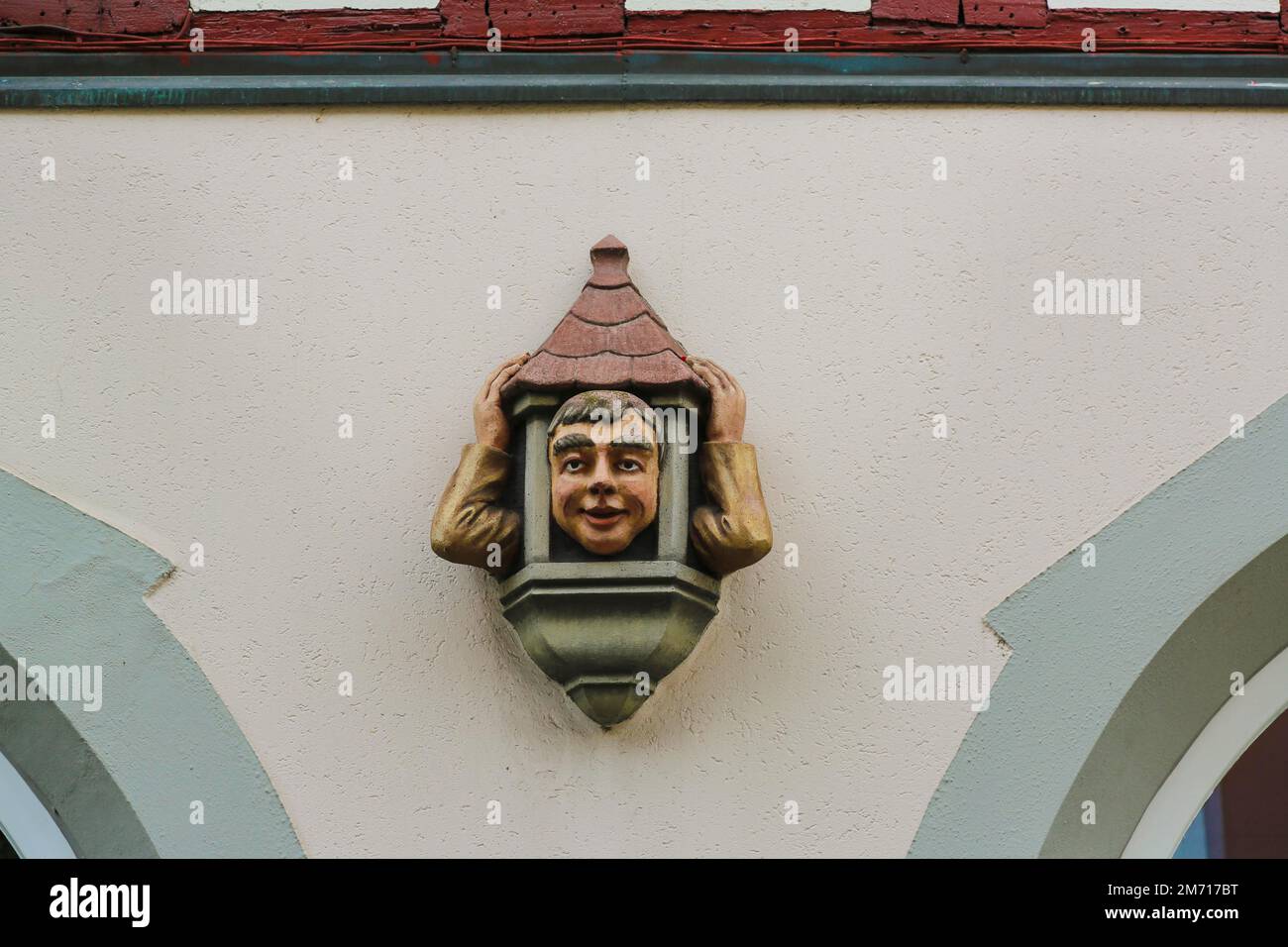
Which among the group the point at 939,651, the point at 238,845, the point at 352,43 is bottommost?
the point at 238,845

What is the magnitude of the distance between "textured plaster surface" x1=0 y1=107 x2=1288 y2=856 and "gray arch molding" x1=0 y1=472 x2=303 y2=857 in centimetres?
5

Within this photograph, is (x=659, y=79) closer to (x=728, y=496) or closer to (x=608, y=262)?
(x=608, y=262)

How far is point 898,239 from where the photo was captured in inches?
185

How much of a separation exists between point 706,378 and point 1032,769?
3.14 feet

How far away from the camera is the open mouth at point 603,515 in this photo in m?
4.29

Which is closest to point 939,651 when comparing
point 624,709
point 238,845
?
point 624,709

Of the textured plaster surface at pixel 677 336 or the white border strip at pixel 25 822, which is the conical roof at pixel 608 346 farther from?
the white border strip at pixel 25 822

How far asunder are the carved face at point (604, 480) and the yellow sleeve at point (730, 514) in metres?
0.11

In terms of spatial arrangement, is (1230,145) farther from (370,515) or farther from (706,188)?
(370,515)

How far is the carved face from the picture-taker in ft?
14.0

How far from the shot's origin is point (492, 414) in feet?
14.6

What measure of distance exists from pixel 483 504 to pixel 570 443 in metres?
0.22

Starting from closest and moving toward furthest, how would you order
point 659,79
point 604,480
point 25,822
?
point 604,480, point 25,822, point 659,79

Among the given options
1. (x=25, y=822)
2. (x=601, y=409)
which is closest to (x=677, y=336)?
(x=601, y=409)
